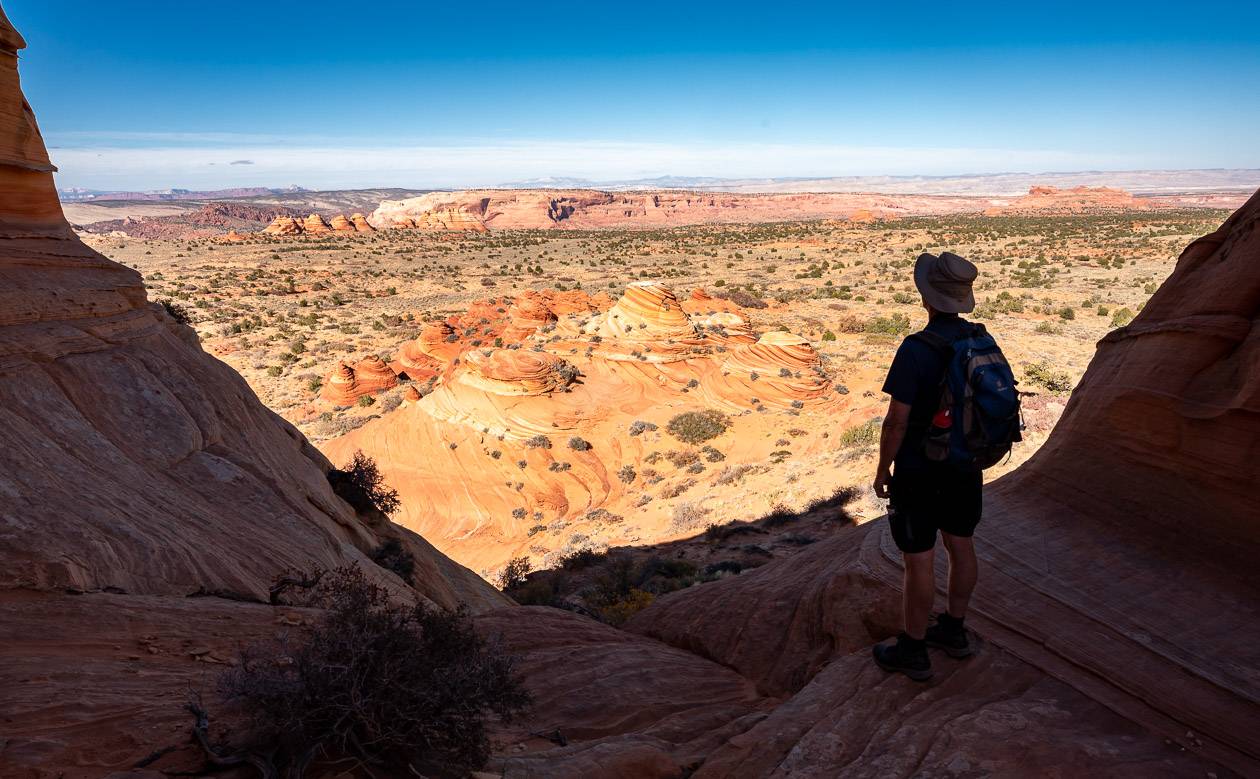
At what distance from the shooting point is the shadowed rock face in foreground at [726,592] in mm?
3070

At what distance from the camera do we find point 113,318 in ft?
21.0

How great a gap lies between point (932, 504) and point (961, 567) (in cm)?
42

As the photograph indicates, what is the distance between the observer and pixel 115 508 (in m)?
4.60

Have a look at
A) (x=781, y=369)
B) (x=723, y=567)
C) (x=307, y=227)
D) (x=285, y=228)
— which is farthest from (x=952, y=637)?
(x=307, y=227)

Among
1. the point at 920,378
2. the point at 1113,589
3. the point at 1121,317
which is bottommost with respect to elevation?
the point at 1121,317

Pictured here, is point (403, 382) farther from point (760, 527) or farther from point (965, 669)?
point (965, 669)

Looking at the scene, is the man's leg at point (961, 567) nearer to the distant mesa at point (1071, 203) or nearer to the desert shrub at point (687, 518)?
the desert shrub at point (687, 518)

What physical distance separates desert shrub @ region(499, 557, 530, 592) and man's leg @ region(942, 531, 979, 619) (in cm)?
913

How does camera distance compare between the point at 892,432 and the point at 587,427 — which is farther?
the point at 587,427

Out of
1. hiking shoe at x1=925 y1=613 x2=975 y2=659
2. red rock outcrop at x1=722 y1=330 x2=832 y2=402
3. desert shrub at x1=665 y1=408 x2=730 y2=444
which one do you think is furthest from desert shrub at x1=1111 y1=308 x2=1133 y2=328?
hiking shoe at x1=925 y1=613 x2=975 y2=659

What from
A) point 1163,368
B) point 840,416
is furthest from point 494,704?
point 840,416

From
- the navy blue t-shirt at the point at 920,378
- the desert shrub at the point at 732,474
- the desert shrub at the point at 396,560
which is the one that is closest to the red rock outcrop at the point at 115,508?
the desert shrub at the point at 396,560

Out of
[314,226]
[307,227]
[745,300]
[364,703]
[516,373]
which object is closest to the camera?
[364,703]

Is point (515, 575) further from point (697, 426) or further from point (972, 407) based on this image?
point (972, 407)
